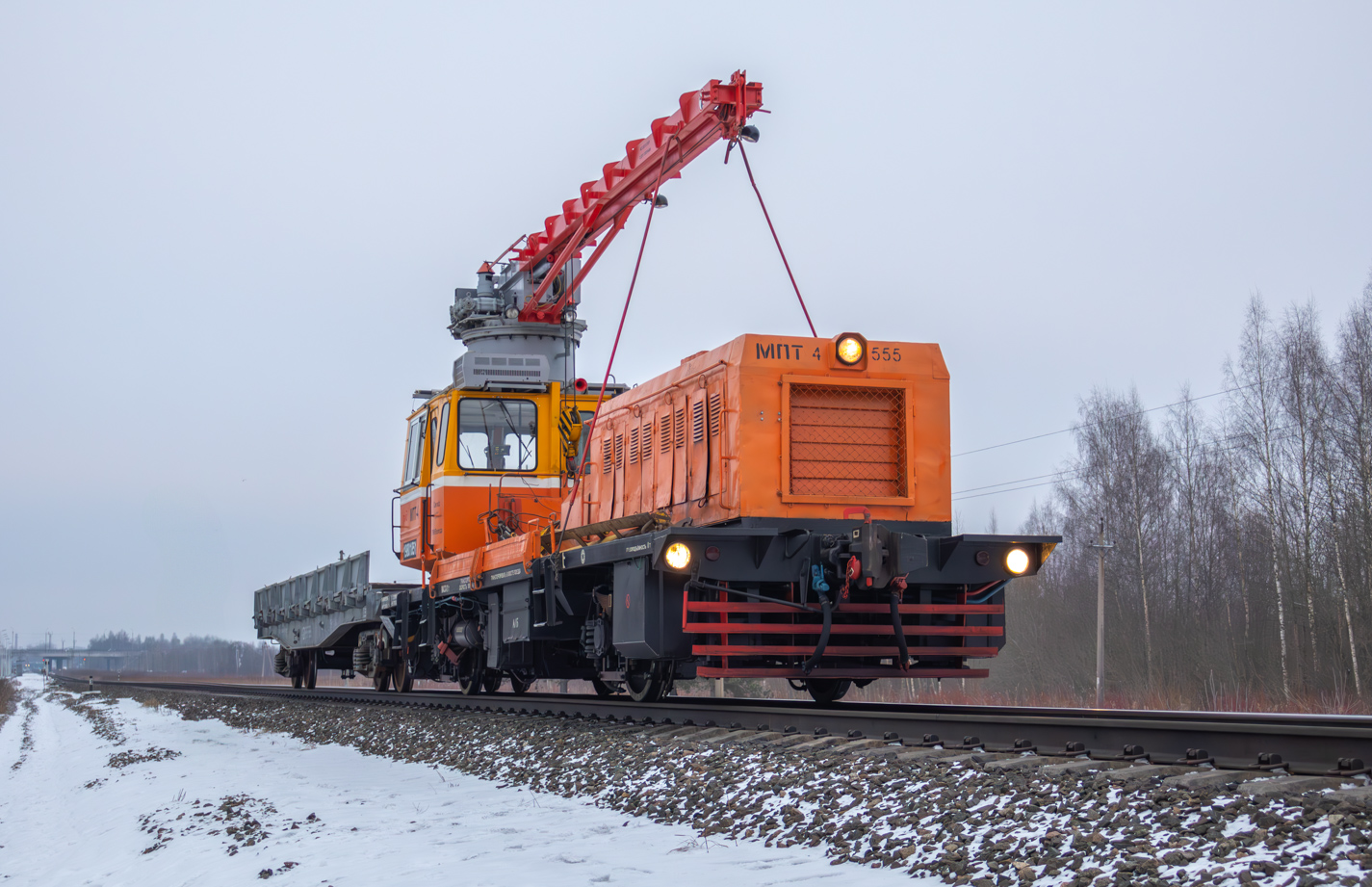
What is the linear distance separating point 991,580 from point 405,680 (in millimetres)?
10312

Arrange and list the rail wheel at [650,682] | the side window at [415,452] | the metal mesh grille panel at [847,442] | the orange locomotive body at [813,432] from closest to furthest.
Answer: the orange locomotive body at [813,432] → the metal mesh grille panel at [847,442] → the rail wheel at [650,682] → the side window at [415,452]

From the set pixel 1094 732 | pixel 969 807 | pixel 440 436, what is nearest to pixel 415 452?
pixel 440 436

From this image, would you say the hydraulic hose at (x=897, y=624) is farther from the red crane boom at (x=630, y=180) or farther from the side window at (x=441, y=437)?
the side window at (x=441, y=437)

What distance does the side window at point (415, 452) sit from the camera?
15.6 m

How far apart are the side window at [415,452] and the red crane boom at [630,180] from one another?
2037 millimetres

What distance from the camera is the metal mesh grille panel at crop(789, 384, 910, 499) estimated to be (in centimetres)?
995

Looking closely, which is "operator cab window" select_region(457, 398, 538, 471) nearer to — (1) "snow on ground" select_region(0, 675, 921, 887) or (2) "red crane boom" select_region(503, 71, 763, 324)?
(2) "red crane boom" select_region(503, 71, 763, 324)

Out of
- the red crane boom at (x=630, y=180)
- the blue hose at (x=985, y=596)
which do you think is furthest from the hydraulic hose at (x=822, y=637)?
the red crane boom at (x=630, y=180)

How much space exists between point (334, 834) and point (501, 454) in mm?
8409

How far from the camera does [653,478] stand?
447 inches

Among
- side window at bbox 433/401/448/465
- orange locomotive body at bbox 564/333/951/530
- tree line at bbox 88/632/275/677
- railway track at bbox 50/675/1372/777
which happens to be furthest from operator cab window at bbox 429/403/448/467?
tree line at bbox 88/632/275/677

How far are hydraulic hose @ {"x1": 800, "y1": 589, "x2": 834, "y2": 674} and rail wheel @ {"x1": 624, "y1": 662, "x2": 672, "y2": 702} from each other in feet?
6.48

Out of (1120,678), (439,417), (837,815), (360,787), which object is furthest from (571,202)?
(1120,678)

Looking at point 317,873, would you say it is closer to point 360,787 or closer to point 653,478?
point 360,787
